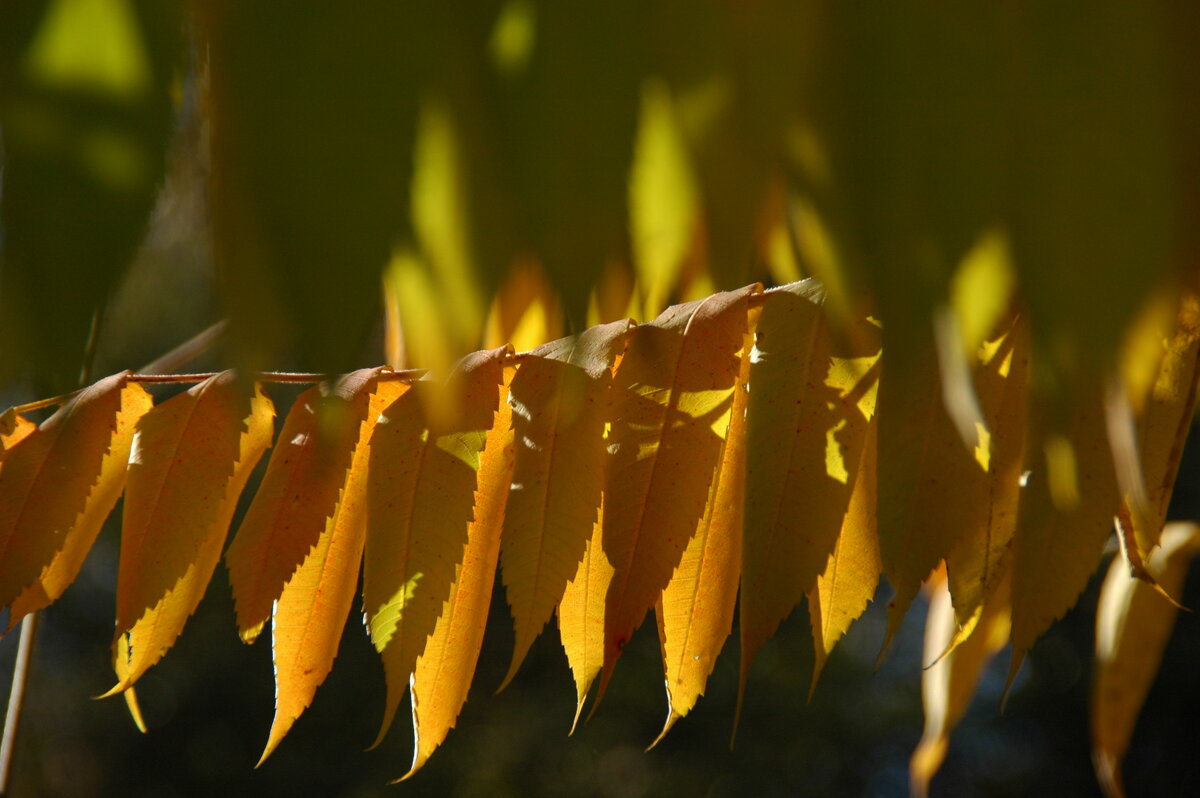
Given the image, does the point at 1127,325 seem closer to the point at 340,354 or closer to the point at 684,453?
the point at 340,354

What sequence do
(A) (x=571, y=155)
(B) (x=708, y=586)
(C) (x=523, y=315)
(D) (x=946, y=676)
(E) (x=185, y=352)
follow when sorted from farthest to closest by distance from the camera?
1. (E) (x=185, y=352)
2. (D) (x=946, y=676)
3. (C) (x=523, y=315)
4. (B) (x=708, y=586)
5. (A) (x=571, y=155)

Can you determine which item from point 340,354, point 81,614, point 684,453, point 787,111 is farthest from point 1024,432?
point 81,614

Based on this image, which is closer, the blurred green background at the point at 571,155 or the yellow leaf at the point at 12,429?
the blurred green background at the point at 571,155

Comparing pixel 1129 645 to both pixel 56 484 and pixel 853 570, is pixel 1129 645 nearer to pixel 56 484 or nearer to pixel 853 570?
pixel 853 570

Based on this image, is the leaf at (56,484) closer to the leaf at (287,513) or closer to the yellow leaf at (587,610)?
the leaf at (287,513)

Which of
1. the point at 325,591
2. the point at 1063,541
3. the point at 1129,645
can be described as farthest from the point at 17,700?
the point at 1129,645

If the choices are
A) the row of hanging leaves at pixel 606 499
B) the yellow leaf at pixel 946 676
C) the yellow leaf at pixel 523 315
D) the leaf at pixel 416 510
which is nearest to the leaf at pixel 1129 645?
the yellow leaf at pixel 946 676
